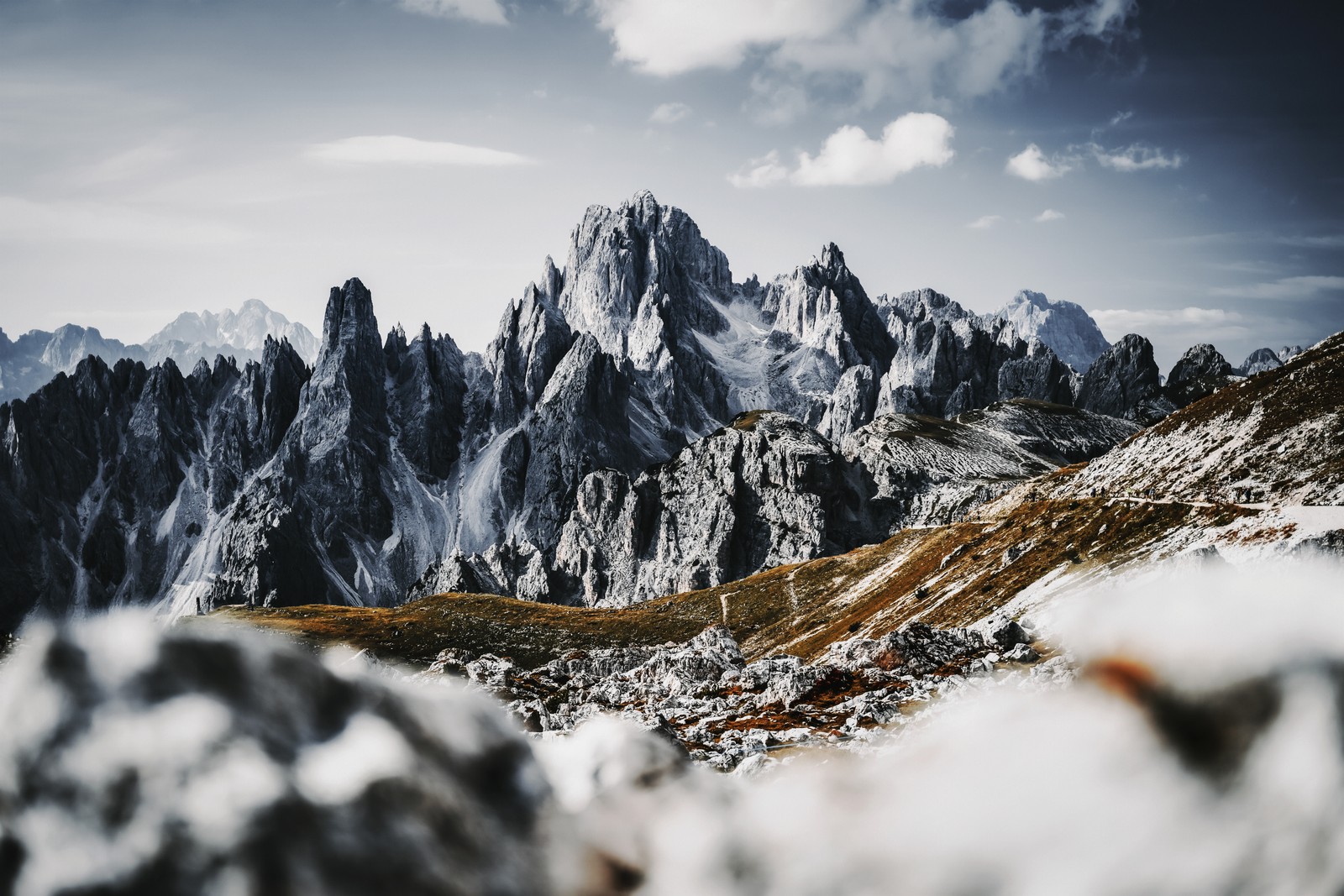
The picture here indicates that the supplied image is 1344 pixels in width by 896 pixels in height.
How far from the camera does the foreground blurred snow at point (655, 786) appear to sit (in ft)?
14.2

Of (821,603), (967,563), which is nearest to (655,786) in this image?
(967,563)

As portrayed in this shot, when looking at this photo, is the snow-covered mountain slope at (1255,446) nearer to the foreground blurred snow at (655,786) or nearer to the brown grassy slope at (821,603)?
the brown grassy slope at (821,603)

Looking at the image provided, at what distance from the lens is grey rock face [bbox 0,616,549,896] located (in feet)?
13.5

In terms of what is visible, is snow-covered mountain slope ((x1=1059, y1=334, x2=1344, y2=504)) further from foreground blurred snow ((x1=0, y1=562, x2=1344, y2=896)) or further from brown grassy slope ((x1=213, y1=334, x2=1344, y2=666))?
foreground blurred snow ((x1=0, y1=562, x2=1344, y2=896))

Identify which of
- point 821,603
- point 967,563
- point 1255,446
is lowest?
point 821,603

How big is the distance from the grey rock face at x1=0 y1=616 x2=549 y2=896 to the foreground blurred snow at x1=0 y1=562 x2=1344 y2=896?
14mm

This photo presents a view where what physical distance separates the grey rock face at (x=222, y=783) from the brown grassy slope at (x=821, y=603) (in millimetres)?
73762

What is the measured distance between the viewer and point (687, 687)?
56375mm

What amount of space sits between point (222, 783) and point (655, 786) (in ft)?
10.5

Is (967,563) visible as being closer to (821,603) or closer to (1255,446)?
(1255,446)

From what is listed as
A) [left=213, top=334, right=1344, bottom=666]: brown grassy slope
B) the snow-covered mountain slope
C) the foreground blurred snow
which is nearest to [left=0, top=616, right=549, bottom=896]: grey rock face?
the foreground blurred snow

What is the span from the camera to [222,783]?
14.6 feet

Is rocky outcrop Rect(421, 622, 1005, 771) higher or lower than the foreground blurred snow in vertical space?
lower

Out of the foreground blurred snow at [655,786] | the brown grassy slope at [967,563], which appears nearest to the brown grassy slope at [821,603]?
the brown grassy slope at [967,563]
